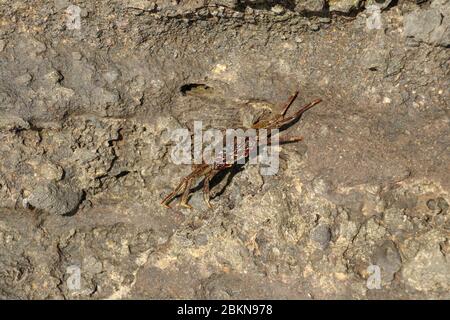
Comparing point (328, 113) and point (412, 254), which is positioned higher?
point (328, 113)

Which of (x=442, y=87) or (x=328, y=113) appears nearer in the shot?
(x=442, y=87)

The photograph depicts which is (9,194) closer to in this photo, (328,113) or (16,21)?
(16,21)

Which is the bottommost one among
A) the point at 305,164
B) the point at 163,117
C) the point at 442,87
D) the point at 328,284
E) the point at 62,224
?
the point at 328,284

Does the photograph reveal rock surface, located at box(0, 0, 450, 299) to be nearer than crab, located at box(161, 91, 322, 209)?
Yes

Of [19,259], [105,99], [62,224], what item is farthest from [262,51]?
[19,259]
